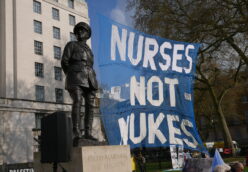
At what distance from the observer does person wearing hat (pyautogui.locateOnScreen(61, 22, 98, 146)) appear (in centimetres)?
793

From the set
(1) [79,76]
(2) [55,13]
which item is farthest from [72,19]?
(1) [79,76]

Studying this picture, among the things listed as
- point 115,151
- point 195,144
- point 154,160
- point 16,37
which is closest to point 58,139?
point 115,151

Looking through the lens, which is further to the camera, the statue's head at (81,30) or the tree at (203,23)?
the tree at (203,23)

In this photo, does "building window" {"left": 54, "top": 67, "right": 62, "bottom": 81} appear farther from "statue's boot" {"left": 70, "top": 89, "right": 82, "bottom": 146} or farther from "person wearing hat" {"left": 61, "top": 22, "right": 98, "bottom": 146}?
"statue's boot" {"left": 70, "top": 89, "right": 82, "bottom": 146}

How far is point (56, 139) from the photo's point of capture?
6066 mm

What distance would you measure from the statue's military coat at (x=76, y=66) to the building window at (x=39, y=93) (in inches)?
1314

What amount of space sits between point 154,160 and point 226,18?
2853 centimetres

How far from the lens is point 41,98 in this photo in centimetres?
4084

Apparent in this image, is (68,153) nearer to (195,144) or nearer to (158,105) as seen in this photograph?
(158,105)

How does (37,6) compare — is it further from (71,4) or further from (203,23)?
(203,23)

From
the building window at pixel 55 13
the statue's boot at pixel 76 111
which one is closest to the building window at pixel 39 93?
the building window at pixel 55 13

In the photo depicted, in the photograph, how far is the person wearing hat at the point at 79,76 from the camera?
7.93m

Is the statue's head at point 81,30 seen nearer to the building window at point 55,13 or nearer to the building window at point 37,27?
the building window at point 37,27

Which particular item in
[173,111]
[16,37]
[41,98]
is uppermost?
[16,37]
